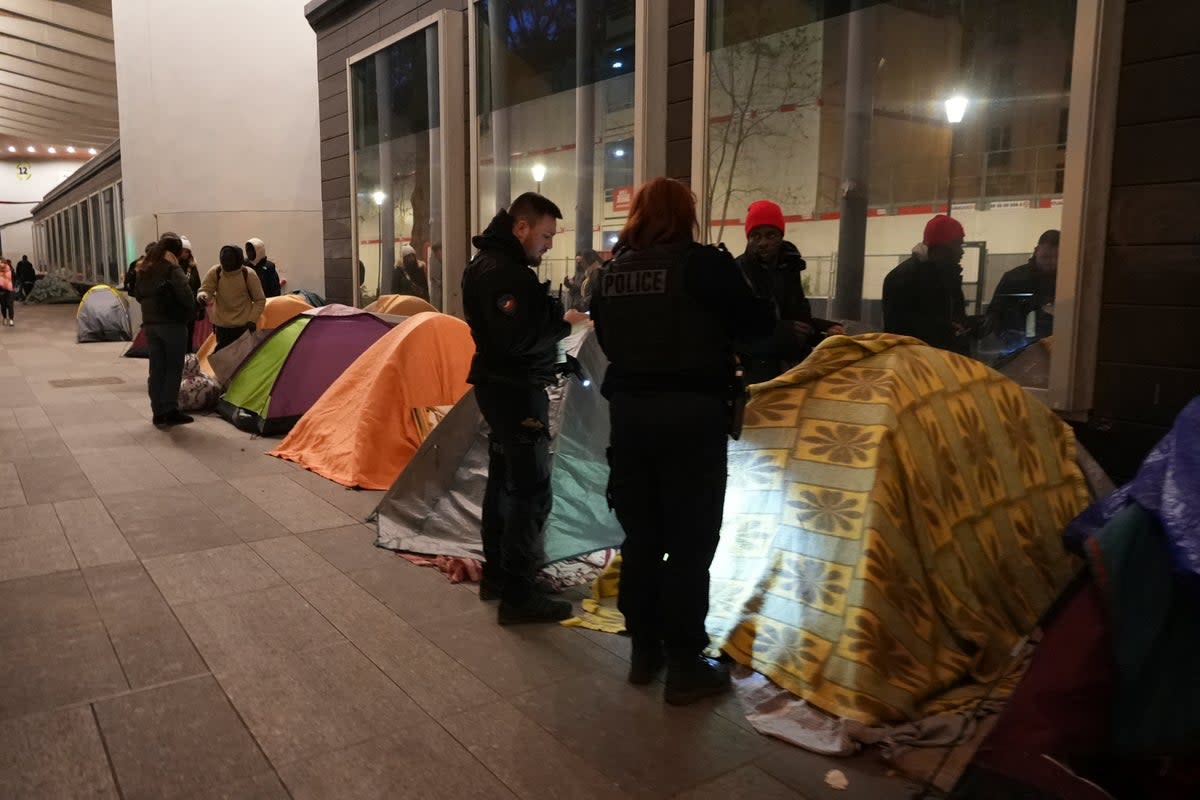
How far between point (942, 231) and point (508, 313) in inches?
83.4

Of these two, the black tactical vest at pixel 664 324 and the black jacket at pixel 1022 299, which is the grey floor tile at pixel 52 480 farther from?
the black jacket at pixel 1022 299

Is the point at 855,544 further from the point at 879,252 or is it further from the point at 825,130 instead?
the point at 825,130

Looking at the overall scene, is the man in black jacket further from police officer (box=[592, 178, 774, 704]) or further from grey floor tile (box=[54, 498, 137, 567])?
grey floor tile (box=[54, 498, 137, 567])

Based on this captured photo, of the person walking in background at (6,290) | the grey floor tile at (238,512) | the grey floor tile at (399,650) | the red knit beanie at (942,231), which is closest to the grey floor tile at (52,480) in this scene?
the grey floor tile at (238,512)

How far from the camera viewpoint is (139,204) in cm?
1608

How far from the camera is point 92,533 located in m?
4.66

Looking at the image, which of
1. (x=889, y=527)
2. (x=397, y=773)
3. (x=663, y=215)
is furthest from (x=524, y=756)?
(x=663, y=215)

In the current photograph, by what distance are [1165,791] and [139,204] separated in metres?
17.6

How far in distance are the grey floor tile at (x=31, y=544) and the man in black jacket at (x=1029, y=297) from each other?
436 centimetres

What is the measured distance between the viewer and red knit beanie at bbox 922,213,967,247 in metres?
4.03

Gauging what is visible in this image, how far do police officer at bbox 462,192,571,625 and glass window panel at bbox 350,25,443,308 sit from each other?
190 inches

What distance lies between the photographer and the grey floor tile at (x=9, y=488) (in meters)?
5.25

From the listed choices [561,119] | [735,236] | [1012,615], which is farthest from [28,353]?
[1012,615]

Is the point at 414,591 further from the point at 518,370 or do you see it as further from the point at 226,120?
the point at 226,120
